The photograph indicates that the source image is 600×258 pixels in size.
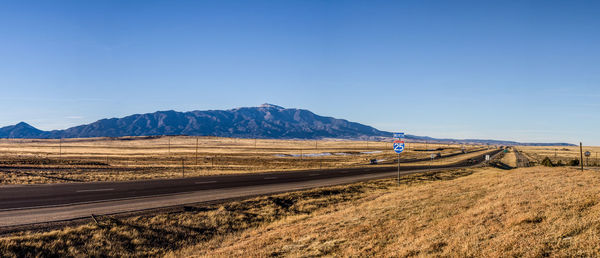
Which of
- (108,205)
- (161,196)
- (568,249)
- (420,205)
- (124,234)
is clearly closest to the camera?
(568,249)

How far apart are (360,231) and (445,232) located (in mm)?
2617

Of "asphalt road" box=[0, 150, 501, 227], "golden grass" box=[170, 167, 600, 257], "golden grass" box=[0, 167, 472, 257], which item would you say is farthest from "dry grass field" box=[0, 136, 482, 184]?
"golden grass" box=[170, 167, 600, 257]

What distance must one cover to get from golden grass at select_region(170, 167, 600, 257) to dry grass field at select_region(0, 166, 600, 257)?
2 cm

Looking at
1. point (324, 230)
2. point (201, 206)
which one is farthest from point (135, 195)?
point (324, 230)

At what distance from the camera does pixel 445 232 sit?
9.47 m

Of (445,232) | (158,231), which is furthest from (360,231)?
(158,231)

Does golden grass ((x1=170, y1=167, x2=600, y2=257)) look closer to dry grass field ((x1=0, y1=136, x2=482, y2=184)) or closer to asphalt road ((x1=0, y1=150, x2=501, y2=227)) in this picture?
asphalt road ((x1=0, y1=150, x2=501, y2=227))

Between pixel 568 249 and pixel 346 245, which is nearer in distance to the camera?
pixel 568 249

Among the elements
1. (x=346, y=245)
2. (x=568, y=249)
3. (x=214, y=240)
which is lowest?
(x=214, y=240)

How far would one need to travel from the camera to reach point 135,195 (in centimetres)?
1994

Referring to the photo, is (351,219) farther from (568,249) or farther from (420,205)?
(568,249)

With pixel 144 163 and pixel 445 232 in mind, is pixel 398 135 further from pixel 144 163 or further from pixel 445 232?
pixel 144 163

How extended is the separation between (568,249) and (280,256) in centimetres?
641

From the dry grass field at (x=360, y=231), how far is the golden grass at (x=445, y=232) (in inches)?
0.9
